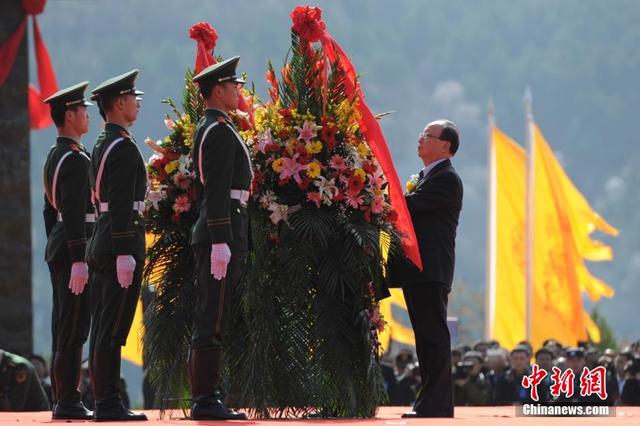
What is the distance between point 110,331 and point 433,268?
2.28m

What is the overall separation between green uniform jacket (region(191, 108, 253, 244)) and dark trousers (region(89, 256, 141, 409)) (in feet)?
1.55

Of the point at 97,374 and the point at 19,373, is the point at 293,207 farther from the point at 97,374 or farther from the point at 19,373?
the point at 19,373

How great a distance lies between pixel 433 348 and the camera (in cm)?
880

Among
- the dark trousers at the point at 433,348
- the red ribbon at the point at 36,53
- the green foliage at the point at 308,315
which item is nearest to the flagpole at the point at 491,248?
the red ribbon at the point at 36,53

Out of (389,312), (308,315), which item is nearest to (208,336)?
(308,315)

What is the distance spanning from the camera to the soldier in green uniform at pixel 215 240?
728 cm

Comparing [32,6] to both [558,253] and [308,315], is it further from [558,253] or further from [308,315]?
[558,253]

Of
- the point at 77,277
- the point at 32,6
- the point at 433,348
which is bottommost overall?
the point at 433,348

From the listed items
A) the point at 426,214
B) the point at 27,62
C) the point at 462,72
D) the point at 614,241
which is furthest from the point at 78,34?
the point at 426,214

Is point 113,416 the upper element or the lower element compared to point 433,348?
lower

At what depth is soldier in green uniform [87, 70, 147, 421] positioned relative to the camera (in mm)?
7473

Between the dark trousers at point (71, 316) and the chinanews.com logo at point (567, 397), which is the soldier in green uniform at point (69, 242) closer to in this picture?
the dark trousers at point (71, 316)

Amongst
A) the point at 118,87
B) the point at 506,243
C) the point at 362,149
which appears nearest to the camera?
the point at 118,87

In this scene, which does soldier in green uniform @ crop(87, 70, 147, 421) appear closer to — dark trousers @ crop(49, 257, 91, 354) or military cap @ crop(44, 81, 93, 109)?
dark trousers @ crop(49, 257, 91, 354)
